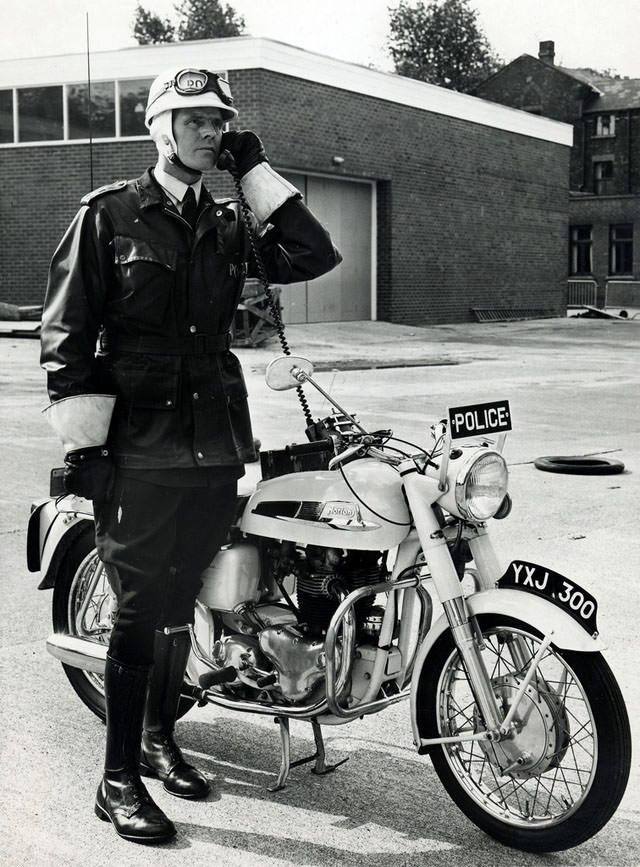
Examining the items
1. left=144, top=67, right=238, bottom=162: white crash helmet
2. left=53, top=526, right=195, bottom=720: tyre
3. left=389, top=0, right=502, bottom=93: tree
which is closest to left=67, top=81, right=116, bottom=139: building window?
left=53, top=526, right=195, bottom=720: tyre

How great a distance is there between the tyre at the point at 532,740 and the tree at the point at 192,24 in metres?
82.3

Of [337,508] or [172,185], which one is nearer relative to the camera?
[337,508]

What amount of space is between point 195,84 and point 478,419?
126 centimetres

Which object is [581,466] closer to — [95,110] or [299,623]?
[299,623]

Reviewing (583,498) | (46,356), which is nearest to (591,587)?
(583,498)

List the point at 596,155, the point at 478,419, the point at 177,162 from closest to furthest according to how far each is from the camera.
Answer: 1. the point at 478,419
2. the point at 177,162
3. the point at 596,155

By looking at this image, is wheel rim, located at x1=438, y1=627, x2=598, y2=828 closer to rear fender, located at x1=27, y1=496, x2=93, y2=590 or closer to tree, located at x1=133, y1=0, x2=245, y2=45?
rear fender, located at x1=27, y1=496, x2=93, y2=590

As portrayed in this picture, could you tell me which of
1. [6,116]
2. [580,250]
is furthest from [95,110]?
[580,250]

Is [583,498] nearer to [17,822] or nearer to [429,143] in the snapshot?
[17,822]

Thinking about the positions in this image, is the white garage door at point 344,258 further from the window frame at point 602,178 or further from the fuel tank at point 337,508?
the window frame at point 602,178

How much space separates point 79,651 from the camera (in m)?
4.02

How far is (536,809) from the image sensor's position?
11.1ft

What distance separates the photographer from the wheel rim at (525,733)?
3.24m

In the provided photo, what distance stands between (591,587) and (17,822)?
3.46 m
